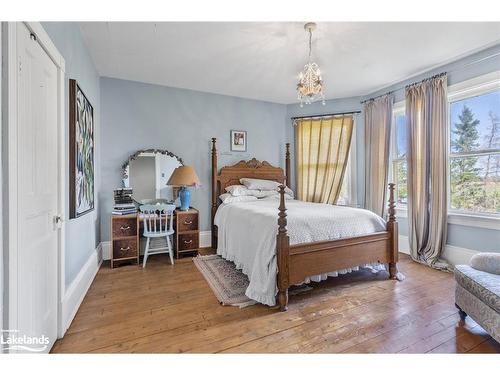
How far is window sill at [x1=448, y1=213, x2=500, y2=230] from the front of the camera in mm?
2712

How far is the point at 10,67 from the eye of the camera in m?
1.14

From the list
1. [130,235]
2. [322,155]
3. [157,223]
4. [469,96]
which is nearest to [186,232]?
[157,223]

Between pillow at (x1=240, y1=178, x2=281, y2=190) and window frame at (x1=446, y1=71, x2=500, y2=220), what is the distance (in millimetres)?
2388

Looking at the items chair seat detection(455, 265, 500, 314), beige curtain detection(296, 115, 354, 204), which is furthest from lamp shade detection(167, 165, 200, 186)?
chair seat detection(455, 265, 500, 314)

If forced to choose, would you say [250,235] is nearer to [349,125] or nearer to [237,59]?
[237,59]

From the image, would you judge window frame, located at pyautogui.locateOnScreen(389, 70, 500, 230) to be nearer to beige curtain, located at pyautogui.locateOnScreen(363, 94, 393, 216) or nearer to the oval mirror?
beige curtain, located at pyautogui.locateOnScreen(363, 94, 393, 216)

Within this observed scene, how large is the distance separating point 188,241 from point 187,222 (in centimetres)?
28

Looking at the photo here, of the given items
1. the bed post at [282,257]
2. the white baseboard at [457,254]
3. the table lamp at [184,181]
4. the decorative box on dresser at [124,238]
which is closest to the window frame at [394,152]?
the white baseboard at [457,254]

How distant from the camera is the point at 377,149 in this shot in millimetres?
3906

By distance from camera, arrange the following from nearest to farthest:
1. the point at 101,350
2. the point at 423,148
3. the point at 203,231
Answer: the point at 101,350 < the point at 423,148 < the point at 203,231

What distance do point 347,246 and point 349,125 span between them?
258 cm

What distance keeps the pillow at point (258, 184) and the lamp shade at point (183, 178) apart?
3.01 feet
